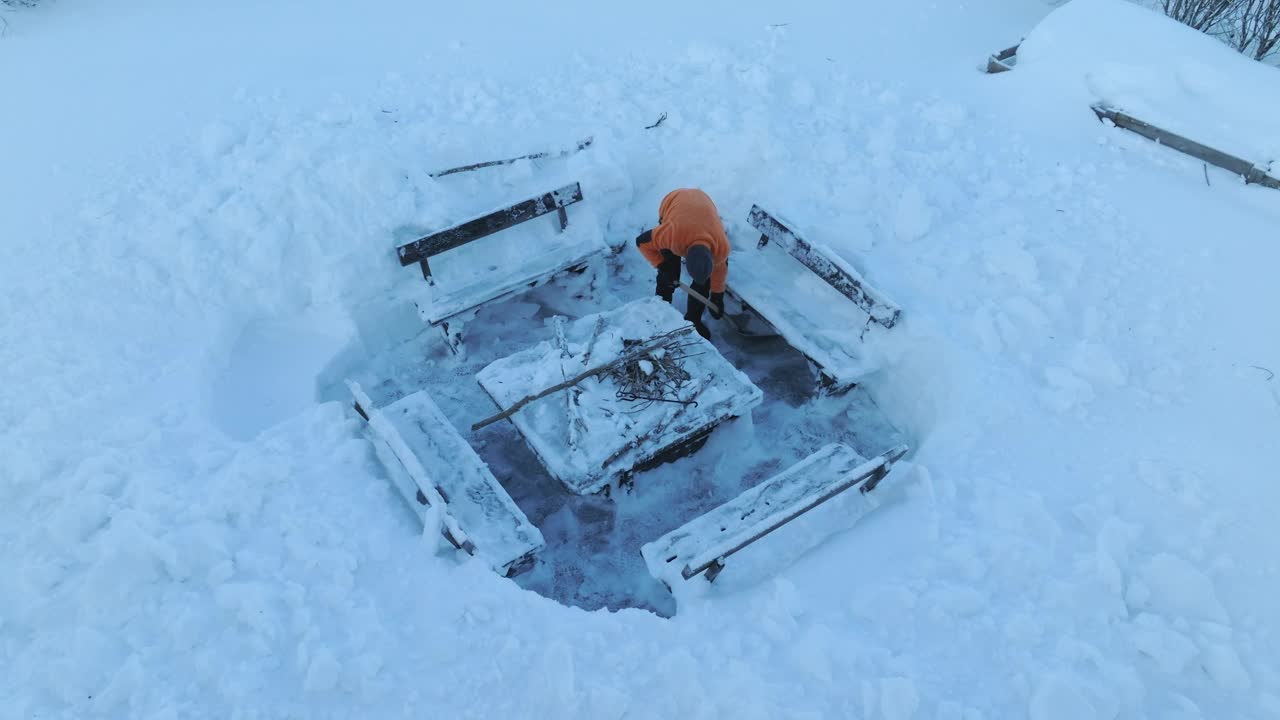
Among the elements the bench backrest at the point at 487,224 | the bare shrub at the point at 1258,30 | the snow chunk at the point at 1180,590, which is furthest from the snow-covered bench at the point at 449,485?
the bare shrub at the point at 1258,30

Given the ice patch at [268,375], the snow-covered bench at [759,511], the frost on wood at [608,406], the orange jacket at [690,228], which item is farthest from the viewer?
the orange jacket at [690,228]

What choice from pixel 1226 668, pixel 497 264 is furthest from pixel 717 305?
pixel 1226 668

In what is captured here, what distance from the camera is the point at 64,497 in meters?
4.22

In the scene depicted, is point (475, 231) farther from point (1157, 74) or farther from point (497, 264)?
point (1157, 74)

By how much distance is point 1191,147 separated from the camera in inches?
266

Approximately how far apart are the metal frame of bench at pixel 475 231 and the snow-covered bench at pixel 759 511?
2633 millimetres

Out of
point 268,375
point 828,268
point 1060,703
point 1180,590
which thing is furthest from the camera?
point 828,268

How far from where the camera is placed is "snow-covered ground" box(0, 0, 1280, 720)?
148 inches

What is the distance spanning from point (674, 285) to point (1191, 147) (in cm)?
521

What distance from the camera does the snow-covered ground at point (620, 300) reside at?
376cm

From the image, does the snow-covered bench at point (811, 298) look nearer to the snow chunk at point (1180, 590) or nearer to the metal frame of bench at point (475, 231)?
the metal frame of bench at point (475, 231)

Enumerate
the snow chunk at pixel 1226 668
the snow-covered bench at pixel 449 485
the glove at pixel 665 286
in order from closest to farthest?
the snow chunk at pixel 1226 668 → the snow-covered bench at pixel 449 485 → the glove at pixel 665 286

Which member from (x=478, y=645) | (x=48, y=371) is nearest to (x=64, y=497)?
(x=48, y=371)

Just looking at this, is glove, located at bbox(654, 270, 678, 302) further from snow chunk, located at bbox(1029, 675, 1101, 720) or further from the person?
snow chunk, located at bbox(1029, 675, 1101, 720)
